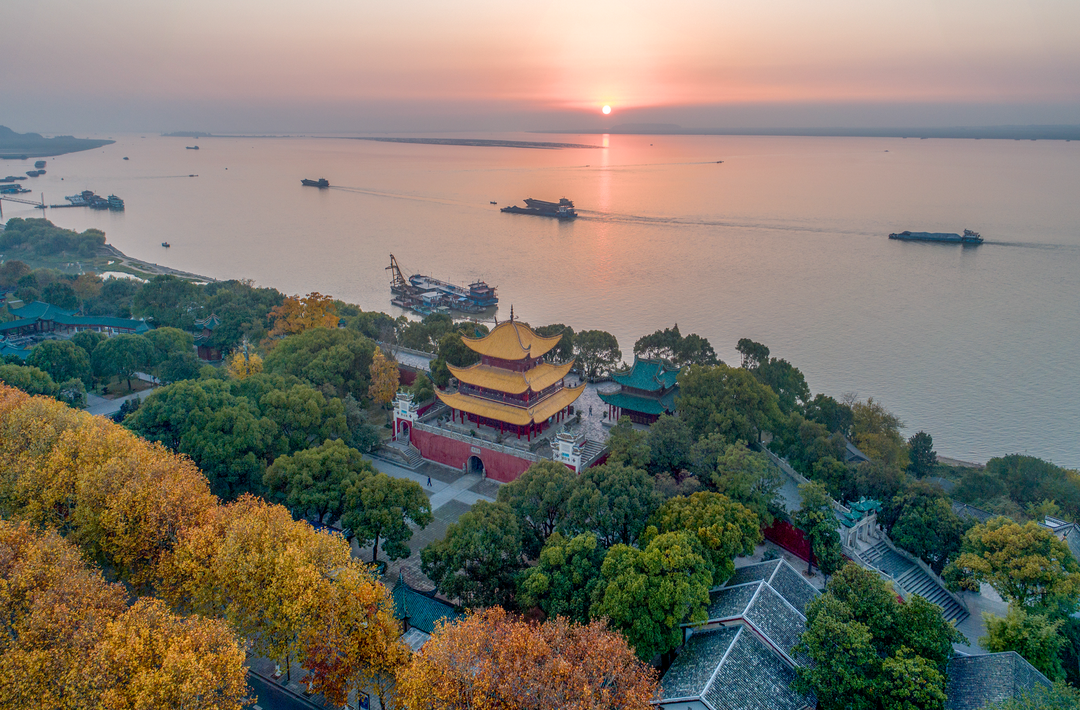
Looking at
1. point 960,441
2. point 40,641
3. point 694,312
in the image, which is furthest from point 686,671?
point 694,312

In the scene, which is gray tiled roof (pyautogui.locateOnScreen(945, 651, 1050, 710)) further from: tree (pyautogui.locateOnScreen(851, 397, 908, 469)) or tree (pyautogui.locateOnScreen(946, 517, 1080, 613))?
tree (pyautogui.locateOnScreen(851, 397, 908, 469))

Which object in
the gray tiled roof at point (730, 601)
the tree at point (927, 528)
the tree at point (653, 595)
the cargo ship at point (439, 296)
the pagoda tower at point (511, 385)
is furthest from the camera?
the cargo ship at point (439, 296)

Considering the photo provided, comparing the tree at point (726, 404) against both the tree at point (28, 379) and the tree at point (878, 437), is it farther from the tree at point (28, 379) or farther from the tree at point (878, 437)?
the tree at point (28, 379)

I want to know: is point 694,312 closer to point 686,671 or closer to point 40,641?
point 686,671

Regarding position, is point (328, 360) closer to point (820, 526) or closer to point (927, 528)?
point (820, 526)

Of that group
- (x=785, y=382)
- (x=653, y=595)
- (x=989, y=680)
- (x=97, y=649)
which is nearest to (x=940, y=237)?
(x=785, y=382)

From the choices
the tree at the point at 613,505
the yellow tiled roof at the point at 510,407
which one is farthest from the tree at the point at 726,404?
the tree at the point at 613,505
